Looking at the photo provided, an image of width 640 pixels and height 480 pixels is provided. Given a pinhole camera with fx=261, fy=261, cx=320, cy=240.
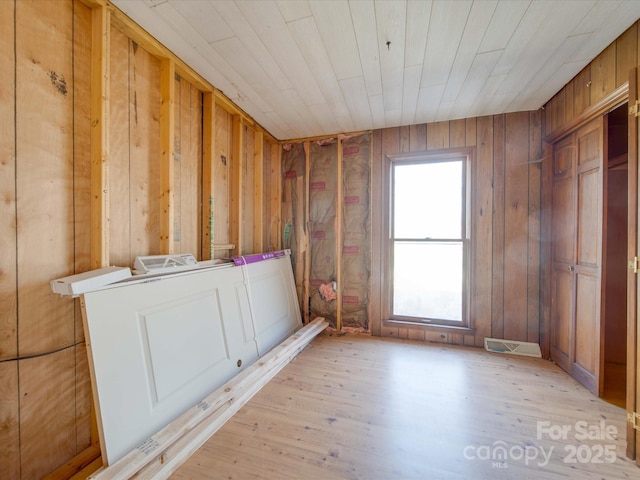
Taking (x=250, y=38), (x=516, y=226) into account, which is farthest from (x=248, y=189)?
(x=516, y=226)

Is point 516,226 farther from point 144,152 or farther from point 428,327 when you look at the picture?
point 144,152

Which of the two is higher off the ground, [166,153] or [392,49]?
[392,49]

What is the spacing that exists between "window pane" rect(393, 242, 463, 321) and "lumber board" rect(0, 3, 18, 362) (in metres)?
3.18

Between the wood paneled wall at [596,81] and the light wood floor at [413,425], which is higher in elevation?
the wood paneled wall at [596,81]

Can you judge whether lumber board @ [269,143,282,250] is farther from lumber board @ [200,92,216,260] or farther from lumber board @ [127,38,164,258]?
lumber board @ [127,38,164,258]

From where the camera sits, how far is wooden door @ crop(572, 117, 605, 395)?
81.5 inches

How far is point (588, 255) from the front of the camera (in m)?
2.19

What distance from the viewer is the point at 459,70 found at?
2.09m

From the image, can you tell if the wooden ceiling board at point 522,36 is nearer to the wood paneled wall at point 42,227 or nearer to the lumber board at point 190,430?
the wood paneled wall at point 42,227

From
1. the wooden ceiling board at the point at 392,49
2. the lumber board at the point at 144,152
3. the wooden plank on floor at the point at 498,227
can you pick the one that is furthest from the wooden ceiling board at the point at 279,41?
the wooden plank on floor at the point at 498,227

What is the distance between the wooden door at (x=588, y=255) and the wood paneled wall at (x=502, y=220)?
0.48 m

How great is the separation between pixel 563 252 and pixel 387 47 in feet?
8.12

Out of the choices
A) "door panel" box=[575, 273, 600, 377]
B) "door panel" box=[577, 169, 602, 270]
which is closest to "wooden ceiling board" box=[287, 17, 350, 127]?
"door panel" box=[577, 169, 602, 270]

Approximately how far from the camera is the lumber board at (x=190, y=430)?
1231mm
